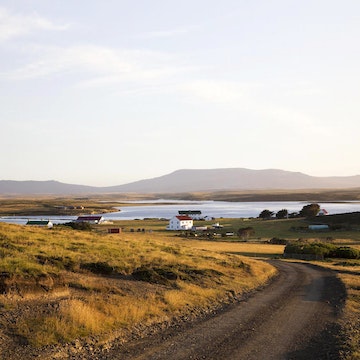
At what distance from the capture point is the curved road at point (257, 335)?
44.2 ft

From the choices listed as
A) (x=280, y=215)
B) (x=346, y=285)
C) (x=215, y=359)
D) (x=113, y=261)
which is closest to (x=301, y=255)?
(x=346, y=285)

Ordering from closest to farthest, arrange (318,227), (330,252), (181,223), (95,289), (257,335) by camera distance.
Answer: (257,335) < (95,289) < (330,252) < (318,227) < (181,223)

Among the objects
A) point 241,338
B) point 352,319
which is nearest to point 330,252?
point 352,319

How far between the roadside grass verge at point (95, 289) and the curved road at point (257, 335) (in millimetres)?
1357

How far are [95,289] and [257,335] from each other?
783 cm

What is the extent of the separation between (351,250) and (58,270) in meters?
44.4

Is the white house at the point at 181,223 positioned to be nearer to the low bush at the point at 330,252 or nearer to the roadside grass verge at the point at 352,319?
the low bush at the point at 330,252

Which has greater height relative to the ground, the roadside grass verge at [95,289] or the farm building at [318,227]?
the roadside grass verge at [95,289]

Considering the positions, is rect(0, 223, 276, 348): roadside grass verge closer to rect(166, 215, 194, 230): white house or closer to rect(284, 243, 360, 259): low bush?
rect(284, 243, 360, 259): low bush

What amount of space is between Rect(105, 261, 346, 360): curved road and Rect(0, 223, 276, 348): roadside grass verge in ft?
4.45

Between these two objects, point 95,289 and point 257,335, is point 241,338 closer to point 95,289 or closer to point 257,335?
point 257,335

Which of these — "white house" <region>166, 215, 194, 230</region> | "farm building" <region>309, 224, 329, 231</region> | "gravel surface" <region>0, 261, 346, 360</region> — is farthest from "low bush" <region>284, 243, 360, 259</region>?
"white house" <region>166, 215, 194, 230</region>

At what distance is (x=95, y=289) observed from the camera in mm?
19812

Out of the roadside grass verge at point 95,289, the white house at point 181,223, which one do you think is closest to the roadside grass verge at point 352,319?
the roadside grass verge at point 95,289
